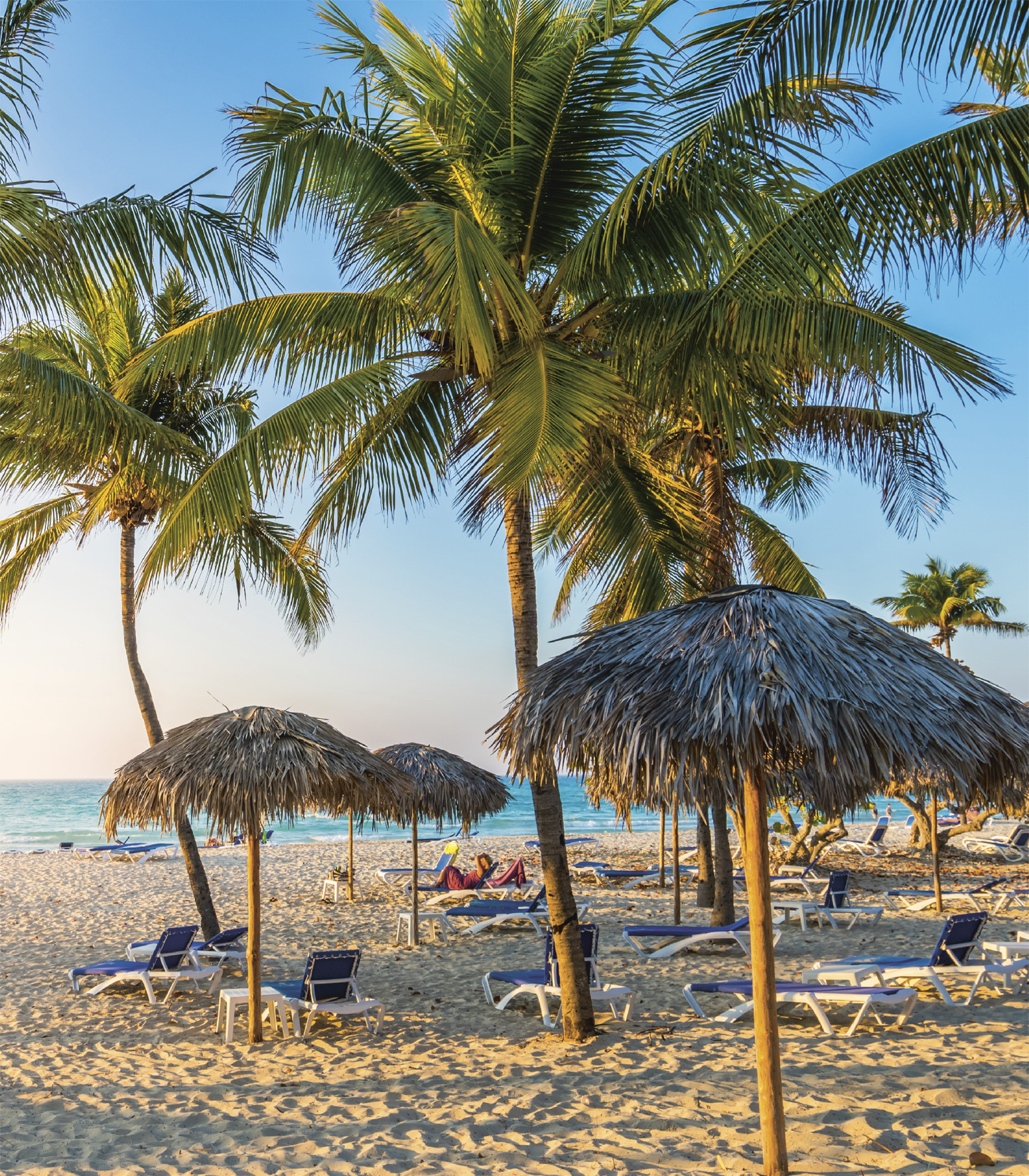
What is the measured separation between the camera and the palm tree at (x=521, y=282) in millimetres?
5691

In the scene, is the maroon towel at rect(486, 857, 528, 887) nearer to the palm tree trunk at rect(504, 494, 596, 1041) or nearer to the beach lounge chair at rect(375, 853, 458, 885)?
the beach lounge chair at rect(375, 853, 458, 885)

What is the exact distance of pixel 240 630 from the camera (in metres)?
22.0

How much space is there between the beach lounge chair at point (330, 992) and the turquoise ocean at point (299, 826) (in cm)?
2394

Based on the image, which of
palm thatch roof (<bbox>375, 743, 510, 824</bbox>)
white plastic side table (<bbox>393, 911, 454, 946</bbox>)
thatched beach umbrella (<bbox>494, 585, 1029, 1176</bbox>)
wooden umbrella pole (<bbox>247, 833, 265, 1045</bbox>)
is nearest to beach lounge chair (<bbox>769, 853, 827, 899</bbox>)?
palm thatch roof (<bbox>375, 743, 510, 824</bbox>)

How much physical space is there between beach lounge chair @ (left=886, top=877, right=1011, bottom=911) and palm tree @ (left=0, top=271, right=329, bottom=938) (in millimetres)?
9344

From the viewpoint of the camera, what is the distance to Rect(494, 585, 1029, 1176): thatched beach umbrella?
13.4 ft

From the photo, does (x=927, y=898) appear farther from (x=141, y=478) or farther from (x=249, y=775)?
(x=141, y=478)

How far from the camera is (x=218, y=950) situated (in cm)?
963

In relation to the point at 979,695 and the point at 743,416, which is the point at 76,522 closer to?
the point at 743,416

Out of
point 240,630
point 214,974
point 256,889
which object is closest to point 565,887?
point 256,889

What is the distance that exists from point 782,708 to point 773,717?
0.21 ft

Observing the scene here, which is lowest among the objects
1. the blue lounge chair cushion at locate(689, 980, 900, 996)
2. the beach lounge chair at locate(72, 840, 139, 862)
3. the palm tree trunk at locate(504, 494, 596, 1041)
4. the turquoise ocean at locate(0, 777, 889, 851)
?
the turquoise ocean at locate(0, 777, 889, 851)

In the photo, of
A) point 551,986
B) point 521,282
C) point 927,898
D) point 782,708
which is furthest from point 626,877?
point 782,708

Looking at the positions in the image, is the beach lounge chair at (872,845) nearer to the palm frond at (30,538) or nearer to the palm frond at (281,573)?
the palm frond at (281,573)
